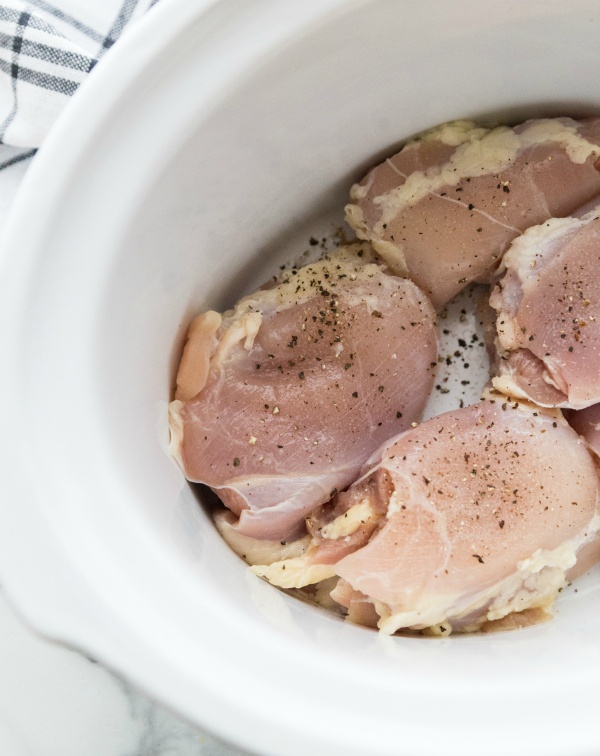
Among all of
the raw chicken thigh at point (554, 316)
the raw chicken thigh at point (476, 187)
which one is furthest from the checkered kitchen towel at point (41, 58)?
the raw chicken thigh at point (554, 316)

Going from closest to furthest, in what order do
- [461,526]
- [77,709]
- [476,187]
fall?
[461,526]
[476,187]
[77,709]

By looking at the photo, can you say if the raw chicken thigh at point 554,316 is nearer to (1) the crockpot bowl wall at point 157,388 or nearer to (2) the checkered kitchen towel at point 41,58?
(1) the crockpot bowl wall at point 157,388

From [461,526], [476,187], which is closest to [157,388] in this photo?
[461,526]

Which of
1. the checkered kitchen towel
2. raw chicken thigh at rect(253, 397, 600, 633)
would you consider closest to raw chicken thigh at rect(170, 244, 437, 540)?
raw chicken thigh at rect(253, 397, 600, 633)

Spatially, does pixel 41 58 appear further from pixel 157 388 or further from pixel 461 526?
pixel 461 526

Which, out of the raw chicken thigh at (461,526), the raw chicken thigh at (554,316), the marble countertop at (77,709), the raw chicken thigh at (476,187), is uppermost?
the raw chicken thigh at (476,187)
